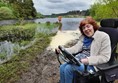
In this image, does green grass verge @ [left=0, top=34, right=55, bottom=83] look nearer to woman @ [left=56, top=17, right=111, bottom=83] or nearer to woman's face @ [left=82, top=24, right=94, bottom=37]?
woman @ [left=56, top=17, right=111, bottom=83]

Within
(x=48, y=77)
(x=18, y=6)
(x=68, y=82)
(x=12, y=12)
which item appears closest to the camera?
(x=68, y=82)

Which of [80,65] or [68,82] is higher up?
[80,65]

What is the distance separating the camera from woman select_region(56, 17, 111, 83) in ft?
12.2

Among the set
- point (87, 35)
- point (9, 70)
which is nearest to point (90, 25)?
point (87, 35)

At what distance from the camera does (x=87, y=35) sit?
4117mm

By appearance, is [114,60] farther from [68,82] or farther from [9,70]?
[9,70]

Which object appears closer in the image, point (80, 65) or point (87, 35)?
point (80, 65)

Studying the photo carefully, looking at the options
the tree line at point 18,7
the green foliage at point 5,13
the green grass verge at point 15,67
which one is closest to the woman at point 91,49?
the green grass verge at point 15,67

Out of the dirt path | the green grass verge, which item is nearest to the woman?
the dirt path

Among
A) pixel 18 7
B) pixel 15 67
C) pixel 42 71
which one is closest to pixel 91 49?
pixel 42 71

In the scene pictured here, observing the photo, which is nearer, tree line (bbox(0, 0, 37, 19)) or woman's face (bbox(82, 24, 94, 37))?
woman's face (bbox(82, 24, 94, 37))

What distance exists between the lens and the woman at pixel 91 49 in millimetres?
3725

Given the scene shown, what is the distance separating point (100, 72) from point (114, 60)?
45 centimetres

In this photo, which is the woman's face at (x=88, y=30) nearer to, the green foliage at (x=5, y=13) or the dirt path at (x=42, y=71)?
the dirt path at (x=42, y=71)
